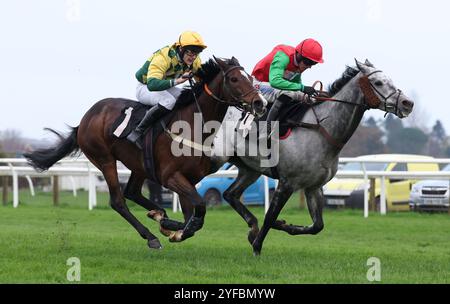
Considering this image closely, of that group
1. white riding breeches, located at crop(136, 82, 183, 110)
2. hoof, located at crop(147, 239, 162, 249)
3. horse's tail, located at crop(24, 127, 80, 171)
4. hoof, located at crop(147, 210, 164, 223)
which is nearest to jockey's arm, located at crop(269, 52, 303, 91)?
white riding breeches, located at crop(136, 82, 183, 110)

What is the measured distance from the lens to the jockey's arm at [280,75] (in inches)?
298

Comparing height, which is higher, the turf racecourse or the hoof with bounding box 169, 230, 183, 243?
the hoof with bounding box 169, 230, 183, 243

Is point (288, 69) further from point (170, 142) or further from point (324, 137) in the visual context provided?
point (170, 142)

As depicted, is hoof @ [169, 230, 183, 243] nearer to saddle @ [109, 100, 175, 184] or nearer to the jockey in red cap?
saddle @ [109, 100, 175, 184]

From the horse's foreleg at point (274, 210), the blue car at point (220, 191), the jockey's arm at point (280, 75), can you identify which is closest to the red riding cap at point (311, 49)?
the jockey's arm at point (280, 75)

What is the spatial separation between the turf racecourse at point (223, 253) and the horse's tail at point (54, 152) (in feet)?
2.55

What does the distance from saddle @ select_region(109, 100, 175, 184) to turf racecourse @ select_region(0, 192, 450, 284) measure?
80 centimetres

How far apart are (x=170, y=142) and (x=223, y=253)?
3.98 ft

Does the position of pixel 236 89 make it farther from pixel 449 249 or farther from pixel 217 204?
pixel 217 204

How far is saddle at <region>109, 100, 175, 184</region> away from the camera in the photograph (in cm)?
752

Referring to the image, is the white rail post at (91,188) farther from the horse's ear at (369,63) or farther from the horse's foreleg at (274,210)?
the horse's ear at (369,63)

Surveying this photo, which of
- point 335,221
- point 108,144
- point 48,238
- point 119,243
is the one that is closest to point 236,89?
point 108,144

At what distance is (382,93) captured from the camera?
7453mm

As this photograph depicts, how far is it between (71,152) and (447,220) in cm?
672
